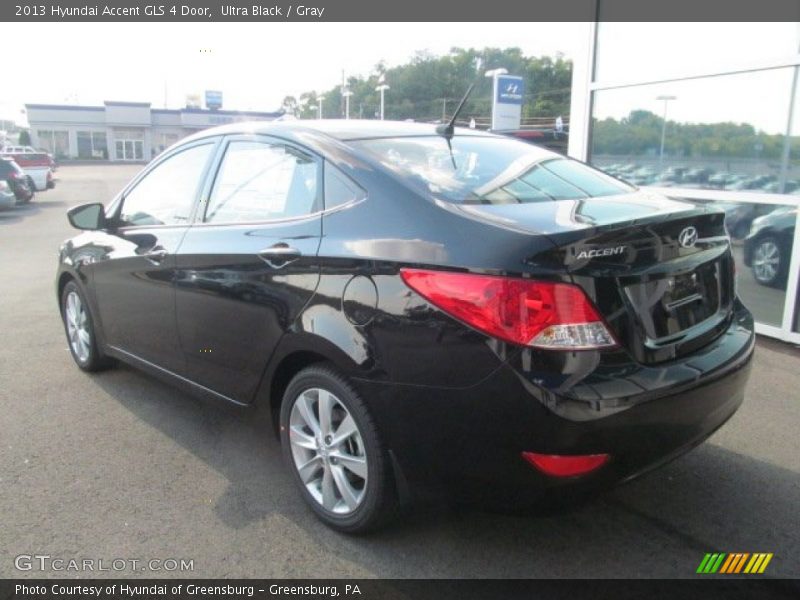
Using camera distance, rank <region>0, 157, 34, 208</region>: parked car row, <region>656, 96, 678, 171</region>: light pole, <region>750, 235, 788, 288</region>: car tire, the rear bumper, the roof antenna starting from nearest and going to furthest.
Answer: the rear bumper → the roof antenna → <region>750, 235, 788, 288</region>: car tire → <region>656, 96, 678, 171</region>: light pole → <region>0, 157, 34, 208</region>: parked car row

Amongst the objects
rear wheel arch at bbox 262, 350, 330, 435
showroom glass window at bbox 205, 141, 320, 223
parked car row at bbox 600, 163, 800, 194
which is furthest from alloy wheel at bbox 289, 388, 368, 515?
parked car row at bbox 600, 163, 800, 194

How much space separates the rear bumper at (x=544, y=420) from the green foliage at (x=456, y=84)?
23.9 meters

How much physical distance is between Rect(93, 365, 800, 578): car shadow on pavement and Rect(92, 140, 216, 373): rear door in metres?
0.78

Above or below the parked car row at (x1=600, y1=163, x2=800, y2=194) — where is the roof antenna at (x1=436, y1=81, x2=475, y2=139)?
above

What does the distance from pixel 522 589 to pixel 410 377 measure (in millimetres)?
902

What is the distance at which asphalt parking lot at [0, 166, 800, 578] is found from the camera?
2.62 m

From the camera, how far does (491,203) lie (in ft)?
8.50

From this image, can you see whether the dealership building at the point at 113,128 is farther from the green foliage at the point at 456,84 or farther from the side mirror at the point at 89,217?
the side mirror at the point at 89,217

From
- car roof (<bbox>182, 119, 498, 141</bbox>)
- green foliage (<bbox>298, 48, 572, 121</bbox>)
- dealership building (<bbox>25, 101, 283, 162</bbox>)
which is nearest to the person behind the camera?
car roof (<bbox>182, 119, 498, 141</bbox>)

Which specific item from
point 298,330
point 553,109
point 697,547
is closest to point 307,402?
point 298,330

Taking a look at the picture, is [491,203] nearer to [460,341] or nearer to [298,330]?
[460,341]

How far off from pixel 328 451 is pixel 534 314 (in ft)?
3.73

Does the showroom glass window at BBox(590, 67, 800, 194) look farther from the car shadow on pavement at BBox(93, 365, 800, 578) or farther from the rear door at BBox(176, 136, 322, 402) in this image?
the rear door at BBox(176, 136, 322, 402)

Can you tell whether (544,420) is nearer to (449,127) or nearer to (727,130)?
(449,127)
